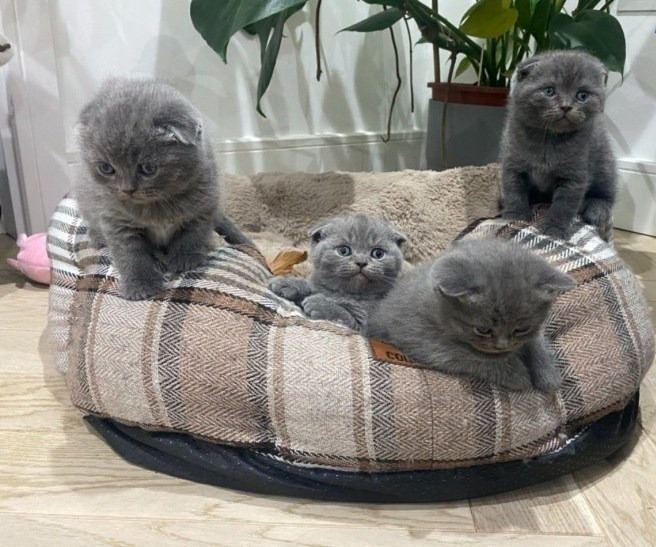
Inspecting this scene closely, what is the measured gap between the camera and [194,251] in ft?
4.06

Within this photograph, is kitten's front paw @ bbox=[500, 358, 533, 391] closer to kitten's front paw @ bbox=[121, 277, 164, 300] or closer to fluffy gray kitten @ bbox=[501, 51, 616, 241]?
fluffy gray kitten @ bbox=[501, 51, 616, 241]

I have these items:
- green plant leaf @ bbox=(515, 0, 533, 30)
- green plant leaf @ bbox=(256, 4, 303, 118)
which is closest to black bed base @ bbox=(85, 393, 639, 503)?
green plant leaf @ bbox=(256, 4, 303, 118)

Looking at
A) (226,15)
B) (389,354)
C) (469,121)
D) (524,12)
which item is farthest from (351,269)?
(524,12)

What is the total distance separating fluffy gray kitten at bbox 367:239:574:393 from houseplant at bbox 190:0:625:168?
0.91m

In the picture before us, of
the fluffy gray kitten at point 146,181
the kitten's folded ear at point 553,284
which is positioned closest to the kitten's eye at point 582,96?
the kitten's folded ear at point 553,284

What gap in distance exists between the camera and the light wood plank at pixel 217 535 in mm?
953

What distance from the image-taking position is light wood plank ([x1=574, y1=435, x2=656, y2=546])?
99 cm

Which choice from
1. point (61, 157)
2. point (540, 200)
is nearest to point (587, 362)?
point (540, 200)

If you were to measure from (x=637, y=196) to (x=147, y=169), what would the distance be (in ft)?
6.95

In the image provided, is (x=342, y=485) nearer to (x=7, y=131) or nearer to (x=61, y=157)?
(x=61, y=157)

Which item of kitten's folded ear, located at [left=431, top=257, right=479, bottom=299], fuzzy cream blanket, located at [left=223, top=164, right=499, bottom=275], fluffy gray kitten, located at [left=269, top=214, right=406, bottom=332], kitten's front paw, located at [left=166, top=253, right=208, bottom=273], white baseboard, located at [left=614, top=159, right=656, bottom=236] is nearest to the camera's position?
kitten's folded ear, located at [left=431, top=257, right=479, bottom=299]

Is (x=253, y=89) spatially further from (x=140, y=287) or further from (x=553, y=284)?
(x=553, y=284)

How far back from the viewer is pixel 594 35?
5.65 feet

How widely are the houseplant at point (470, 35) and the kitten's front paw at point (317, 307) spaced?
0.74 metres
